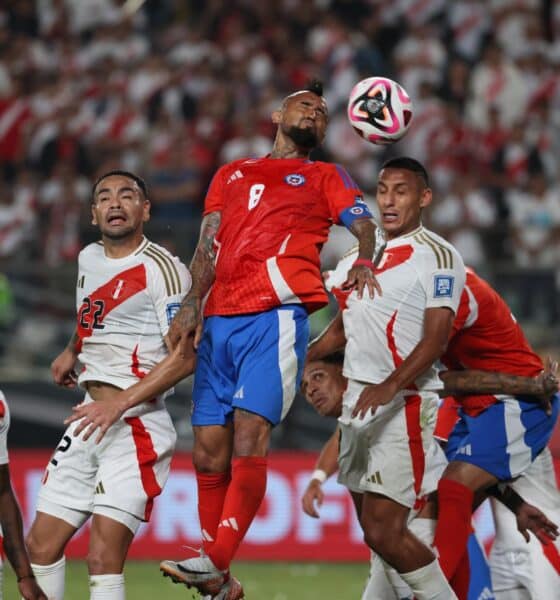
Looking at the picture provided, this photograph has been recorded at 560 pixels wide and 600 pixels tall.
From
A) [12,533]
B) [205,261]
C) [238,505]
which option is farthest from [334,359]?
[12,533]

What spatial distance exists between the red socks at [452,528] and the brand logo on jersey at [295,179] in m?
1.81

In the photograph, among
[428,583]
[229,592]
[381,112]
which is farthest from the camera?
[381,112]

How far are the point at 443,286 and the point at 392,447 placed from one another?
0.84m

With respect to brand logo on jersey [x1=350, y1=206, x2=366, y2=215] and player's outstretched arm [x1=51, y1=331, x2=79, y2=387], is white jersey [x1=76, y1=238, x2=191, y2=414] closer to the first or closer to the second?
player's outstretched arm [x1=51, y1=331, x2=79, y2=387]

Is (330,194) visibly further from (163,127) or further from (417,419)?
(163,127)

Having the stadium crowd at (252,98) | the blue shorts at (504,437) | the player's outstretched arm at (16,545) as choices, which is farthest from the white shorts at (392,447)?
the stadium crowd at (252,98)

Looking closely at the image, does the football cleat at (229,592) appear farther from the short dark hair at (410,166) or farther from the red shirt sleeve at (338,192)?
the short dark hair at (410,166)

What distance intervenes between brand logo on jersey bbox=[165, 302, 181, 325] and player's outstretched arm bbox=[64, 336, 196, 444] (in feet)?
0.66

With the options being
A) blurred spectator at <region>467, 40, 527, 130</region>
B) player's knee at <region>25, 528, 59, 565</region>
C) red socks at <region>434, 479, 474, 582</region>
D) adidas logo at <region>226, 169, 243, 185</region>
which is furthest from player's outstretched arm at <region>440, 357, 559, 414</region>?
blurred spectator at <region>467, 40, 527, 130</region>

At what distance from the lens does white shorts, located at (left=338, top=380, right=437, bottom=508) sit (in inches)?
266

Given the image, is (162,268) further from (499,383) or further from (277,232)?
(499,383)

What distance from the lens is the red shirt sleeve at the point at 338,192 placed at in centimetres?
660

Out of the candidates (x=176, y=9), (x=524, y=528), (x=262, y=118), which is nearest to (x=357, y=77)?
(x=262, y=118)

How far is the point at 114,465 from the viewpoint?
259 inches
